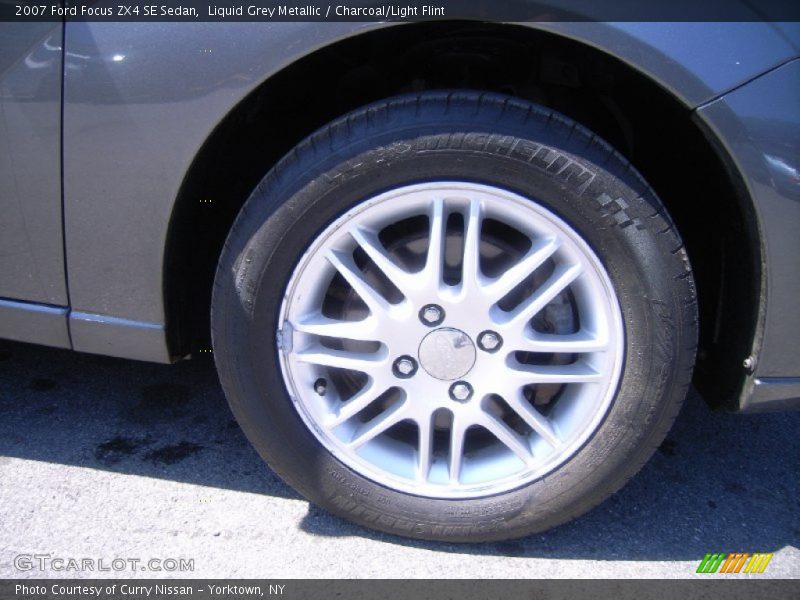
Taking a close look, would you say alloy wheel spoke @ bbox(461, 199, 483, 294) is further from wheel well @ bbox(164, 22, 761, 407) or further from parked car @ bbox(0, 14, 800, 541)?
wheel well @ bbox(164, 22, 761, 407)

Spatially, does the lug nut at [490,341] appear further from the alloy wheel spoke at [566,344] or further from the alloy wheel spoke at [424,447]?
the alloy wheel spoke at [424,447]

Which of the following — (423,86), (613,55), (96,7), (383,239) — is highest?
(613,55)

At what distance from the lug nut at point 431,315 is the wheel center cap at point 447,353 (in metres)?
0.02

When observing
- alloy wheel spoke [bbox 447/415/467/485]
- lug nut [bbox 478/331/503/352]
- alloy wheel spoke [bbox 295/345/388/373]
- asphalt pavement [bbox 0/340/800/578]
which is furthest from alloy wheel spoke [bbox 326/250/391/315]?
asphalt pavement [bbox 0/340/800/578]

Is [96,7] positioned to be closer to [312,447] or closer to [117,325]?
[117,325]

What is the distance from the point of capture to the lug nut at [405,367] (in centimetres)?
177

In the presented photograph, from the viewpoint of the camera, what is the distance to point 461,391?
1.79m

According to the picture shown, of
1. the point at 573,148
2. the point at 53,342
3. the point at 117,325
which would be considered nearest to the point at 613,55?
the point at 573,148

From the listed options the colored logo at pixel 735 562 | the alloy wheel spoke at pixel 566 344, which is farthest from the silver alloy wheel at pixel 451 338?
the colored logo at pixel 735 562

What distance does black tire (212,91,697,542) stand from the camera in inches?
63.3

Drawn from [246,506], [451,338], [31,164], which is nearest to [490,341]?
[451,338]

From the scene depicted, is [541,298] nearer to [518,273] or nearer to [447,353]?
[518,273]

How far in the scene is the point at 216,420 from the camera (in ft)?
7.70

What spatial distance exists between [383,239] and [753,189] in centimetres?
87
